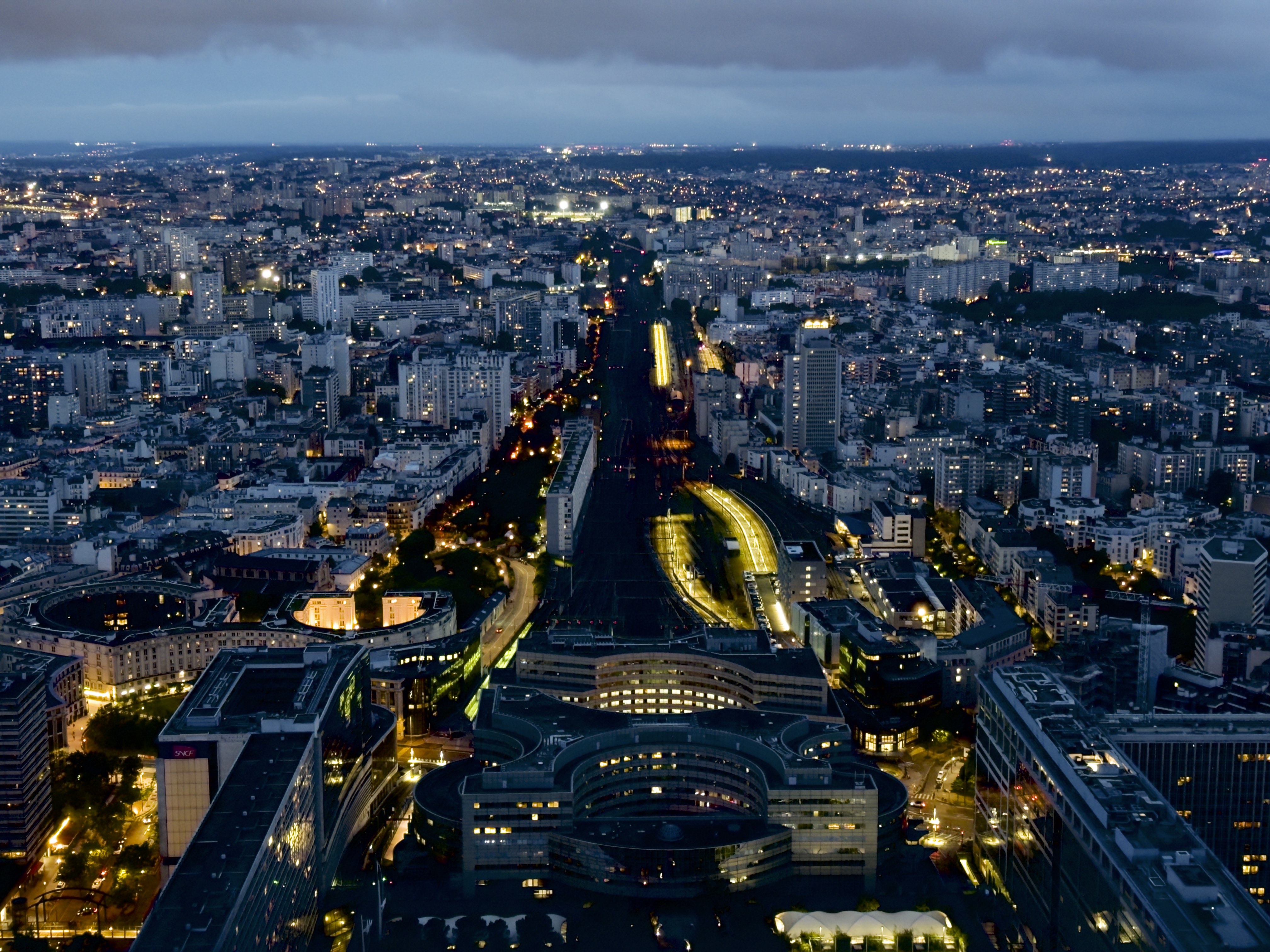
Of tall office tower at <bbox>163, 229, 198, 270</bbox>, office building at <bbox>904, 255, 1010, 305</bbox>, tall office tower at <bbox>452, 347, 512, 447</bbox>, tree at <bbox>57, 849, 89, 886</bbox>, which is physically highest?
tall office tower at <bbox>163, 229, 198, 270</bbox>

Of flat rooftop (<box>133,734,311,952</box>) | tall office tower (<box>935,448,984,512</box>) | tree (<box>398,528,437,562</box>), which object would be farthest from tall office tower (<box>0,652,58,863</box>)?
tall office tower (<box>935,448,984,512</box>)

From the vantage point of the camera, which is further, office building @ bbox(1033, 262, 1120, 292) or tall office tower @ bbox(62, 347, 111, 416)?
office building @ bbox(1033, 262, 1120, 292)

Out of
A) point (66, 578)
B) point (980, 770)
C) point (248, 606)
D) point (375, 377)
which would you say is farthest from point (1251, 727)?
point (375, 377)

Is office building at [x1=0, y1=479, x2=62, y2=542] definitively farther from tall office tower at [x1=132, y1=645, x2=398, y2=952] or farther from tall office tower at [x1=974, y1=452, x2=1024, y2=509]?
tall office tower at [x1=974, y1=452, x2=1024, y2=509]

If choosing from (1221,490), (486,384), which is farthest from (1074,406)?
(486,384)

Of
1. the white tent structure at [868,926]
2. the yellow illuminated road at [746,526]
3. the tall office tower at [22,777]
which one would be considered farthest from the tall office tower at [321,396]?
the white tent structure at [868,926]

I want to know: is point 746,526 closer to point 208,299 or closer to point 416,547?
point 416,547
